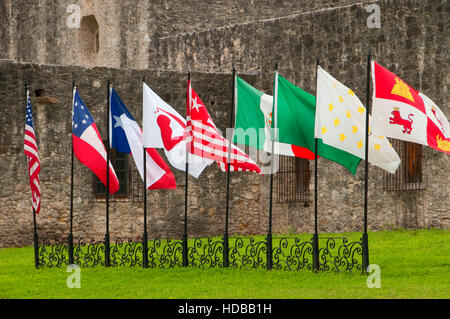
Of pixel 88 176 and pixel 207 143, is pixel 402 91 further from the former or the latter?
pixel 88 176

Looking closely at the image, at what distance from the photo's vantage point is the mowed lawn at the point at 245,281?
477 inches

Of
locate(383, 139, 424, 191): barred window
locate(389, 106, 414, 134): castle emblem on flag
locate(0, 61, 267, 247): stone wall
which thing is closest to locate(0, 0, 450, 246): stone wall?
locate(0, 61, 267, 247): stone wall

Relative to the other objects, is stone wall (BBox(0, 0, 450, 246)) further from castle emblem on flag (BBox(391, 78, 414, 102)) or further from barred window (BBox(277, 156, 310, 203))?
castle emblem on flag (BBox(391, 78, 414, 102))

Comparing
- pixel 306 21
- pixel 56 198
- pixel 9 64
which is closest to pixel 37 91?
pixel 9 64

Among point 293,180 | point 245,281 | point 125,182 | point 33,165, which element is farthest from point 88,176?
point 245,281

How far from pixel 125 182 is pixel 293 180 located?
387cm

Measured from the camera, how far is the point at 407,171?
19.5 metres

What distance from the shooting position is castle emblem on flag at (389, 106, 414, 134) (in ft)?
42.7

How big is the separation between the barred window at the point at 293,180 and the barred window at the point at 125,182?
326 centimetres

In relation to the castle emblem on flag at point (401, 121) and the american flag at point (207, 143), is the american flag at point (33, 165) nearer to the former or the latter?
the american flag at point (207, 143)

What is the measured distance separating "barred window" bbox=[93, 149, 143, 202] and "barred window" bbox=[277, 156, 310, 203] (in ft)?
10.7

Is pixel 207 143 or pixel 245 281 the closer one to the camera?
pixel 245 281

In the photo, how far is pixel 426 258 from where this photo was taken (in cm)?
1553

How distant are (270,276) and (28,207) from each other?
341 inches
